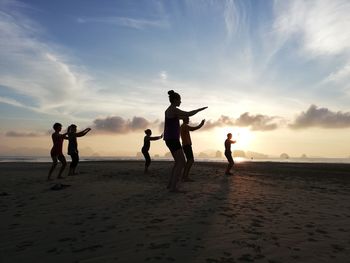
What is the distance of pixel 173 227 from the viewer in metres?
5.69

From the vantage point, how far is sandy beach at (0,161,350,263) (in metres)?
4.50

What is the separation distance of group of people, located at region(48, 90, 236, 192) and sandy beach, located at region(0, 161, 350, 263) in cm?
98

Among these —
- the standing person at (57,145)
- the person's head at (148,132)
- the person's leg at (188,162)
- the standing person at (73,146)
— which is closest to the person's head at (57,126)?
the standing person at (57,145)

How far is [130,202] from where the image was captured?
7.87m

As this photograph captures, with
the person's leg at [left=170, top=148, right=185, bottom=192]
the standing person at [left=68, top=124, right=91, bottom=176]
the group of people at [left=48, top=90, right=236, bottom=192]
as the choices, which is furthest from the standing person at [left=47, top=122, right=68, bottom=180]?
the person's leg at [left=170, top=148, right=185, bottom=192]

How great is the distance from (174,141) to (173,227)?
380 centimetres

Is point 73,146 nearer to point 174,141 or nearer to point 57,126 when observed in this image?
point 57,126

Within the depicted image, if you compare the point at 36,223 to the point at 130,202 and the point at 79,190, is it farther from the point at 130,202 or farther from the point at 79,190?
the point at 79,190

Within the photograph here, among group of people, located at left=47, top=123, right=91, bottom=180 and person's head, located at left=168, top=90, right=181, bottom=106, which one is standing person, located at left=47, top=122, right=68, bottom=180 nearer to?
group of people, located at left=47, top=123, right=91, bottom=180

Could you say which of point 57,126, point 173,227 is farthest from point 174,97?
point 57,126

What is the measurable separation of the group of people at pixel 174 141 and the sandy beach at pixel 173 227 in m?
0.98

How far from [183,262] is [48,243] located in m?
2.20

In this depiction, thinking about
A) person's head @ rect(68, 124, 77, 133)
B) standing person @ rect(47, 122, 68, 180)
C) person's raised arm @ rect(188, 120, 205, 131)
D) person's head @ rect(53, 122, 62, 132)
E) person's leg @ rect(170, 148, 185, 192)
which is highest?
person's head @ rect(68, 124, 77, 133)

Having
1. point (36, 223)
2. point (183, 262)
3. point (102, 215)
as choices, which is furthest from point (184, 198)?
point (183, 262)
